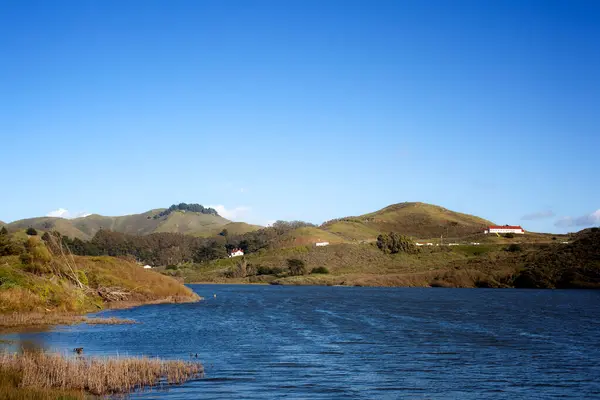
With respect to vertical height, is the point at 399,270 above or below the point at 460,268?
below

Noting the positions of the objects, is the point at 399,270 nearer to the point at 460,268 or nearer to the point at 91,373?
the point at 460,268

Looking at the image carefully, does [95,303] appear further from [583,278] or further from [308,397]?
[583,278]

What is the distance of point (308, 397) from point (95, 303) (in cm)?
4863

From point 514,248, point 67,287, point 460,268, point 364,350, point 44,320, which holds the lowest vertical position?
point 364,350

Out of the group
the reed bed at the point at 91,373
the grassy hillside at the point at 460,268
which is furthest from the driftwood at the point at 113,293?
the grassy hillside at the point at 460,268

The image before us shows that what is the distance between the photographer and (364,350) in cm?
4084

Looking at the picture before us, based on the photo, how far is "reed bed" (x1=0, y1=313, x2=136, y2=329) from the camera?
4743 centimetres

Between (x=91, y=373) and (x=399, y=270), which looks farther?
(x=399, y=270)

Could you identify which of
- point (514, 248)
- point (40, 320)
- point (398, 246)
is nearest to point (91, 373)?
point (40, 320)

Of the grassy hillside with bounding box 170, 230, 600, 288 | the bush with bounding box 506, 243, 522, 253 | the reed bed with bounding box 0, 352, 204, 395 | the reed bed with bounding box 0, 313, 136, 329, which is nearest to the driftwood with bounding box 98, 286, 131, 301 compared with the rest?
the reed bed with bounding box 0, 313, 136, 329

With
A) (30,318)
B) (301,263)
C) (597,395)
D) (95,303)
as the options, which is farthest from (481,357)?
(301,263)

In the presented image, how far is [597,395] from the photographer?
89.6 ft

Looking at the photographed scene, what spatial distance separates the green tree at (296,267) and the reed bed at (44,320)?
436 feet

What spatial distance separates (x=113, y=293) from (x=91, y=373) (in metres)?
51.2
